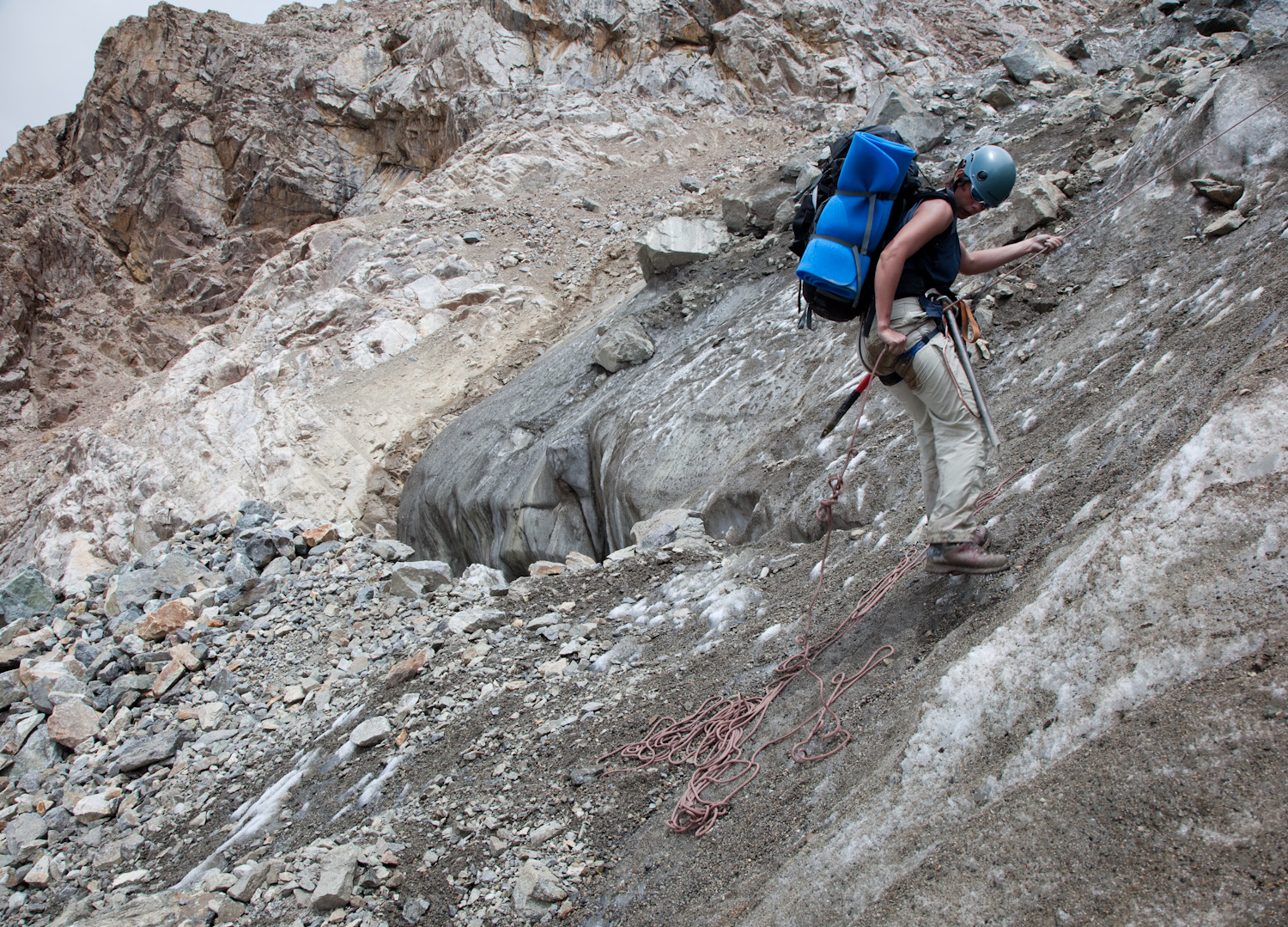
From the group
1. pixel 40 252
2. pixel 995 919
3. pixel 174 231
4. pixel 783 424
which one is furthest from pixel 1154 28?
pixel 40 252

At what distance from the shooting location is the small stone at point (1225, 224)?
480 centimetres

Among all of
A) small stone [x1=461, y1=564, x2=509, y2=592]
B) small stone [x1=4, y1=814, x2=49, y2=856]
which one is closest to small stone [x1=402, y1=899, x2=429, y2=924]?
small stone [x1=461, y1=564, x2=509, y2=592]

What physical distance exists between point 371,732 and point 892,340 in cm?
410

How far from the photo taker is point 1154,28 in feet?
39.3

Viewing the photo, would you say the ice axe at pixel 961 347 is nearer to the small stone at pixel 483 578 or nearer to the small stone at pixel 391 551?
the small stone at pixel 483 578

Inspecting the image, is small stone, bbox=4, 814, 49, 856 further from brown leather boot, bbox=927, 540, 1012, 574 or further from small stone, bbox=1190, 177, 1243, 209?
small stone, bbox=1190, 177, 1243, 209

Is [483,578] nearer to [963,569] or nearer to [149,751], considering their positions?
[149,751]

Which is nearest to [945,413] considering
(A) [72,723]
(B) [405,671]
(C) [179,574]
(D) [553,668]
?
(D) [553,668]

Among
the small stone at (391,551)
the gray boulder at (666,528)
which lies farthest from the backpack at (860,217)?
the small stone at (391,551)

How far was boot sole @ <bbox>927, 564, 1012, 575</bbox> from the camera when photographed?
125 inches

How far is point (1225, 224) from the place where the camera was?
4840 millimetres

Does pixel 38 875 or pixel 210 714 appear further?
pixel 210 714

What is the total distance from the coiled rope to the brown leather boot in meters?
0.38

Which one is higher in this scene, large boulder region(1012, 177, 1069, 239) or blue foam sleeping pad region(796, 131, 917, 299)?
blue foam sleeping pad region(796, 131, 917, 299)
